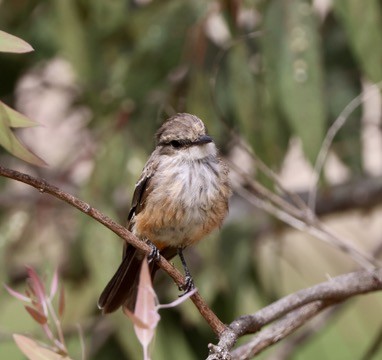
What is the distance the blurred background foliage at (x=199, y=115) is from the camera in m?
3.39

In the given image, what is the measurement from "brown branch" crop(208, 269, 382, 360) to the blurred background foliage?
647mm

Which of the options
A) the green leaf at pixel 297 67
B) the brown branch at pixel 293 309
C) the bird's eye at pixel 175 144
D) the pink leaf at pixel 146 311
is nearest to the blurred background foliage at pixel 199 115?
the green leaf at pixel 297 67

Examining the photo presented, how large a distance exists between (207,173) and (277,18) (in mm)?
757

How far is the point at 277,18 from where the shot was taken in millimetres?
3422

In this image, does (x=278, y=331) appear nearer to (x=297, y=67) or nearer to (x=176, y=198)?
(x=176, y=198)

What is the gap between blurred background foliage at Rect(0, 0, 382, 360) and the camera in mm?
3391

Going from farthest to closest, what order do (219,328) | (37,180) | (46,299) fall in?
1. (219,328)
2. (46,299)
3. (37,180)

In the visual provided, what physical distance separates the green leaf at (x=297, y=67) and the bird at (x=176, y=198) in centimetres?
34

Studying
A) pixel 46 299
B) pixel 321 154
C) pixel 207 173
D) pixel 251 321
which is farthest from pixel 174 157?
pixel 46 299

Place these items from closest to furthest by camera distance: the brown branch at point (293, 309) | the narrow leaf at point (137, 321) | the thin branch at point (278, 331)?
the narrow leaf at point (137, 321)
the brown branch at point (293, 309)
the thin branch at point (278, 331)

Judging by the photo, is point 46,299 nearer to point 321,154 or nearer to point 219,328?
point 219,328

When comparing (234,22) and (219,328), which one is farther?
(234,22)

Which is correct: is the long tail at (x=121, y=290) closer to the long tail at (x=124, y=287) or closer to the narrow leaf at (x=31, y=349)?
the long tail at (x=124, y=287)

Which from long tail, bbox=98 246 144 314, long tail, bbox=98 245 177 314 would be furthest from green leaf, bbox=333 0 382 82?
long tail, bbox=98 246 144 314
